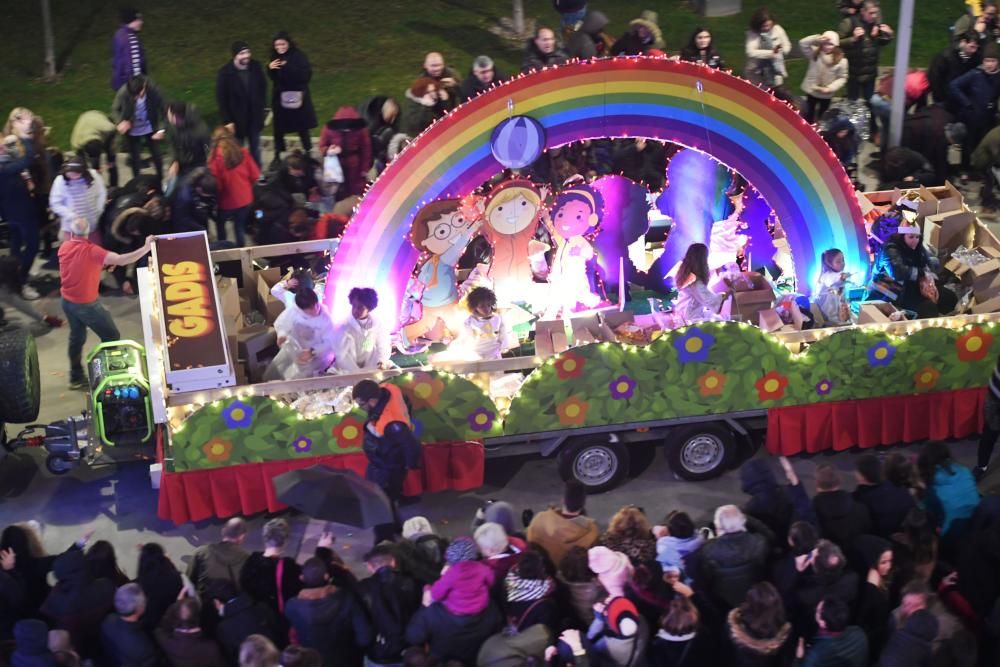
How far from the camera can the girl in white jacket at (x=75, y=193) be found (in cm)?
1412

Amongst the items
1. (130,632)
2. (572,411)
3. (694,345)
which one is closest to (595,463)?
(572,411)

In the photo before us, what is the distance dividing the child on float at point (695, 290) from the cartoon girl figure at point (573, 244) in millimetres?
799

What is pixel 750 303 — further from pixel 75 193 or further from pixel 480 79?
pixel 75 193

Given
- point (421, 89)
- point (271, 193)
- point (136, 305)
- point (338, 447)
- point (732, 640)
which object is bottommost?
point (732, 640)

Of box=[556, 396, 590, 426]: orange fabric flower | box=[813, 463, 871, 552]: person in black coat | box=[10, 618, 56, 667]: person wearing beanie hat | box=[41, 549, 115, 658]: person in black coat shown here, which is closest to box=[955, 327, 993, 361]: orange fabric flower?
box=[813, 463, 871, 552]: person in black coat

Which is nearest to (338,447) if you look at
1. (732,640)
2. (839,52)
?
(732,640)

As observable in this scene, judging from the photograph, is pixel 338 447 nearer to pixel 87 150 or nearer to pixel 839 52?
pixel 87 150

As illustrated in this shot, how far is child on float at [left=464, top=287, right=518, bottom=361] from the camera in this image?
11.7m

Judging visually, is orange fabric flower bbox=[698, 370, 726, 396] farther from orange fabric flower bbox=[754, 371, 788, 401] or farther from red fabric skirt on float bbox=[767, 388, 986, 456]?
red fabric skirt on float bbox=[767, 388, 986, 456]

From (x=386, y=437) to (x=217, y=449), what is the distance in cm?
146

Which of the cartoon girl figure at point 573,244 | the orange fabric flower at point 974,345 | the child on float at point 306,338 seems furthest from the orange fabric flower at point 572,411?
the orange fabric flower at point 974,345

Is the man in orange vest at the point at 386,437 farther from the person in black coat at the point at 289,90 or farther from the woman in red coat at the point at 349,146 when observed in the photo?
the person in black coat at the point at 289,90

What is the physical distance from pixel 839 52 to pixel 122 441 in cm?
952

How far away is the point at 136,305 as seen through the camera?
588 inches
